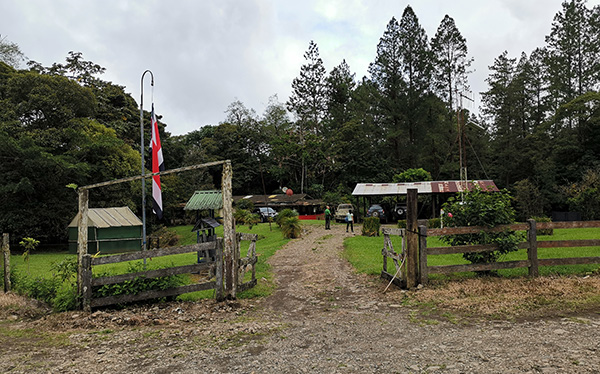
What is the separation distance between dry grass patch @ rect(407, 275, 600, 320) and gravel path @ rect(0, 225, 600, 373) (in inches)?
17.8

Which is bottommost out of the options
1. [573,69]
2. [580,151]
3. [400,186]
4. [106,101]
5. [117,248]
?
[117,248]

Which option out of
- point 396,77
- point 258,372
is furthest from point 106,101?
point 258,372

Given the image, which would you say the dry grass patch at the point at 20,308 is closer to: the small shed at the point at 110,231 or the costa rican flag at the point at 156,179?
the costa rican flag at the point at 156,179

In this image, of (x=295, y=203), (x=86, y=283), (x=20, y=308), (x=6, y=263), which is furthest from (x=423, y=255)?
(x=295, y=203)

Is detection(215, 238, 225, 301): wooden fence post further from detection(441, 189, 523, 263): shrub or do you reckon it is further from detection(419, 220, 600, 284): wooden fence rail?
detection(441, 189, 523, 263): shrub

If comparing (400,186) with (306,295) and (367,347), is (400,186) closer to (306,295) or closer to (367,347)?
(306,295)

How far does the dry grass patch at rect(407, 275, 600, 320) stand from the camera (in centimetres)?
616

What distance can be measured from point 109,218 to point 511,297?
23.0 metres

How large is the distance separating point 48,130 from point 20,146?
2.11m

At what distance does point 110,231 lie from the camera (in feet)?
76.5

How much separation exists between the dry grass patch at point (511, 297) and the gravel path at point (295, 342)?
45cm

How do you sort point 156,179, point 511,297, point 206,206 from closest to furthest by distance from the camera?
1. point 511,297
2. point 156,179
3. point 206,206

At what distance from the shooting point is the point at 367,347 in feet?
16.3

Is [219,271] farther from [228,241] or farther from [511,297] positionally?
[511,297]
